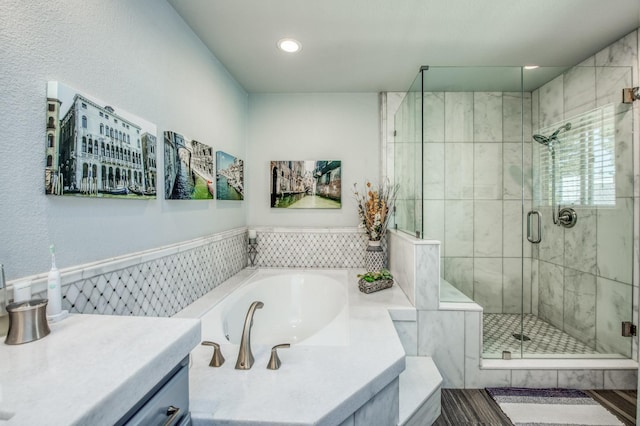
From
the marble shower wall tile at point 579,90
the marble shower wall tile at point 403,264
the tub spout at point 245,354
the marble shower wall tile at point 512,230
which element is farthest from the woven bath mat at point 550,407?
the marble shower wall tile at point 579,90

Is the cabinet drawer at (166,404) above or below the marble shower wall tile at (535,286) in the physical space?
above

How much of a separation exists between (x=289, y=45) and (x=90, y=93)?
1437mm

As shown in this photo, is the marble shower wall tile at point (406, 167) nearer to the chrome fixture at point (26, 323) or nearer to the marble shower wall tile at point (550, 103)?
the marble shower wall tile at point (550, 103)

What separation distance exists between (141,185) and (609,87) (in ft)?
10.9

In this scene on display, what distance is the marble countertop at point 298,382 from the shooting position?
98 centimetres

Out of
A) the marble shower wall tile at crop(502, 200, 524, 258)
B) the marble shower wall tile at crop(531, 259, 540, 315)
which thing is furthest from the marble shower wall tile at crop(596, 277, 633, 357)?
the marble shower wall tile at crop(502, 200, 524, 258)

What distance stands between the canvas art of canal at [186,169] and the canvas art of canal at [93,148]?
16 centimetres

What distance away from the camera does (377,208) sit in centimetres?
274

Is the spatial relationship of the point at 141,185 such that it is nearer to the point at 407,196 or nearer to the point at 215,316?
the point at 215,316

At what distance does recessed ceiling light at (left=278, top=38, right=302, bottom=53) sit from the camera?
209 cm

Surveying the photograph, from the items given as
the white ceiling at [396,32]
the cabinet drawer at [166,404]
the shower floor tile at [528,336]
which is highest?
the white ceiling at [396,32]

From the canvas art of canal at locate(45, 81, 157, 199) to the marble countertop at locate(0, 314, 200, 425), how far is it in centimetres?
54

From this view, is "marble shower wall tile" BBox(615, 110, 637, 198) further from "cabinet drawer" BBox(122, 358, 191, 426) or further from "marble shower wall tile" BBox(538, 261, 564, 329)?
"cabinet drawer" BBox(122, 358, 191, 426)

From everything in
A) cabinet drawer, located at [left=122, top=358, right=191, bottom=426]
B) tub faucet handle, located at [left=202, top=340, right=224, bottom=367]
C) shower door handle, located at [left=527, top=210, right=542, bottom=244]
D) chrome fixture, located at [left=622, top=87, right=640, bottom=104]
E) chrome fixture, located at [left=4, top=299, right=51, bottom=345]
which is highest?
chrome fixture, located at [left=622, top=87, right=640, bottom=104]
